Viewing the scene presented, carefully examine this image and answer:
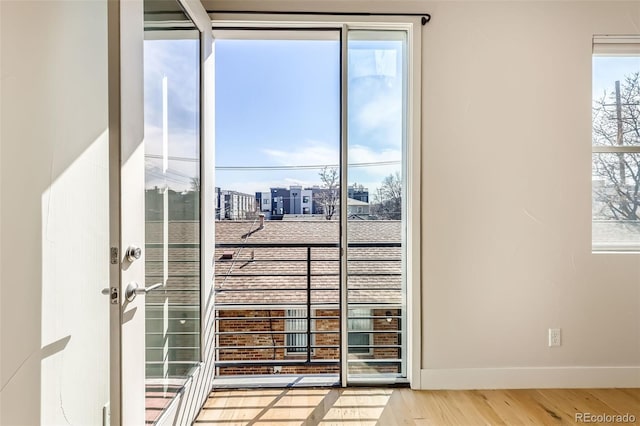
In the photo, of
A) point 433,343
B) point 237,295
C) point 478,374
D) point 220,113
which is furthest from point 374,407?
point 220,113

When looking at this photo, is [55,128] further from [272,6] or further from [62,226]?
[272,6]

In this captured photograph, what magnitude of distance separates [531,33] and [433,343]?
2097mm

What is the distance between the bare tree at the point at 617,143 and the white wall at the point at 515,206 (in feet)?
0.58

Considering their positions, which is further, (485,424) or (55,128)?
(485,424)

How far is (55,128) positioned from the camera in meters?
1.22

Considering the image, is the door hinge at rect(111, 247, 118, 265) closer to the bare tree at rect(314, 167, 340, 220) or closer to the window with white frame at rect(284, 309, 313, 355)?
the bare tree at rect(314, 167, 340, 220)

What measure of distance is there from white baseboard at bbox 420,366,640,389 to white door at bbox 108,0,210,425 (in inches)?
69.0

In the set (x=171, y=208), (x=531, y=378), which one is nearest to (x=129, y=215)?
(x=171, y=208)

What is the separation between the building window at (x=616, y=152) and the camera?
99.4 inches

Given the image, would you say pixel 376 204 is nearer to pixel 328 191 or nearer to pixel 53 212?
pixel 328 191

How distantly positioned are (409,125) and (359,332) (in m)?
1.40

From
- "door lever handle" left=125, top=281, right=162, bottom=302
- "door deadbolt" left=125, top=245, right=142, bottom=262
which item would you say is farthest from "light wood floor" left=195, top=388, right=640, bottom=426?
"door deadbolt" left=125, top=245, right=142, bottom=262

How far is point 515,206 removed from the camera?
2.43 metres

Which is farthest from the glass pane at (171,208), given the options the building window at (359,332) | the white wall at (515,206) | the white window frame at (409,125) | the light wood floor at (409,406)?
the white wall at (515,206)
